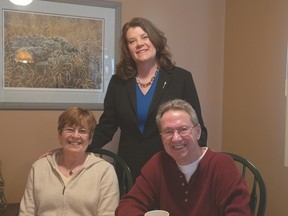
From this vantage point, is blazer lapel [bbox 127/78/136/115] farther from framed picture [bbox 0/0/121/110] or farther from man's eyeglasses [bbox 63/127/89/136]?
framed picture [bbox 0/0/121/110]

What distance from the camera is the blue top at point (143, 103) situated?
2070 mm

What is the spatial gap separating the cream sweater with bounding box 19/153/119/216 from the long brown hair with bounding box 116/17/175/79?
2.04 ft

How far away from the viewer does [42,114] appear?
246 centimetres

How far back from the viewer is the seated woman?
5.88ft

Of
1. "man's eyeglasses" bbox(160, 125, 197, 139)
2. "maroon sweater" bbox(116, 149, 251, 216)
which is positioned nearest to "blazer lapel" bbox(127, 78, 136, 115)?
"maroon sweater" bbox(116, 149, 251, 216)

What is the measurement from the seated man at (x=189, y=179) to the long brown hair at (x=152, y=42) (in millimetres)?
667

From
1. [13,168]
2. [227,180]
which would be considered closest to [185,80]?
[227,180]

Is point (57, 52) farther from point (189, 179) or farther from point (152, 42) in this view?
point (189, 179)

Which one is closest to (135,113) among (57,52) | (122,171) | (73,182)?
(122,171)

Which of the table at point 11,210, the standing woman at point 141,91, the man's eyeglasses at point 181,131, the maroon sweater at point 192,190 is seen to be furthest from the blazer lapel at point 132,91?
the table at point 11,210

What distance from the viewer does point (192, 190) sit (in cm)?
151

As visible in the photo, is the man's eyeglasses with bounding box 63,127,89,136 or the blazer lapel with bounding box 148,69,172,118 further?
the blazer lapel with bounding box 148,69,172,118

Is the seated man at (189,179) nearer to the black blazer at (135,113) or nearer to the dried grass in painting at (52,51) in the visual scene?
the black blazer at (135,113)

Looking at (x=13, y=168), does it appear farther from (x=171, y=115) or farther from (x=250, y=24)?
(x=250, y=24)
